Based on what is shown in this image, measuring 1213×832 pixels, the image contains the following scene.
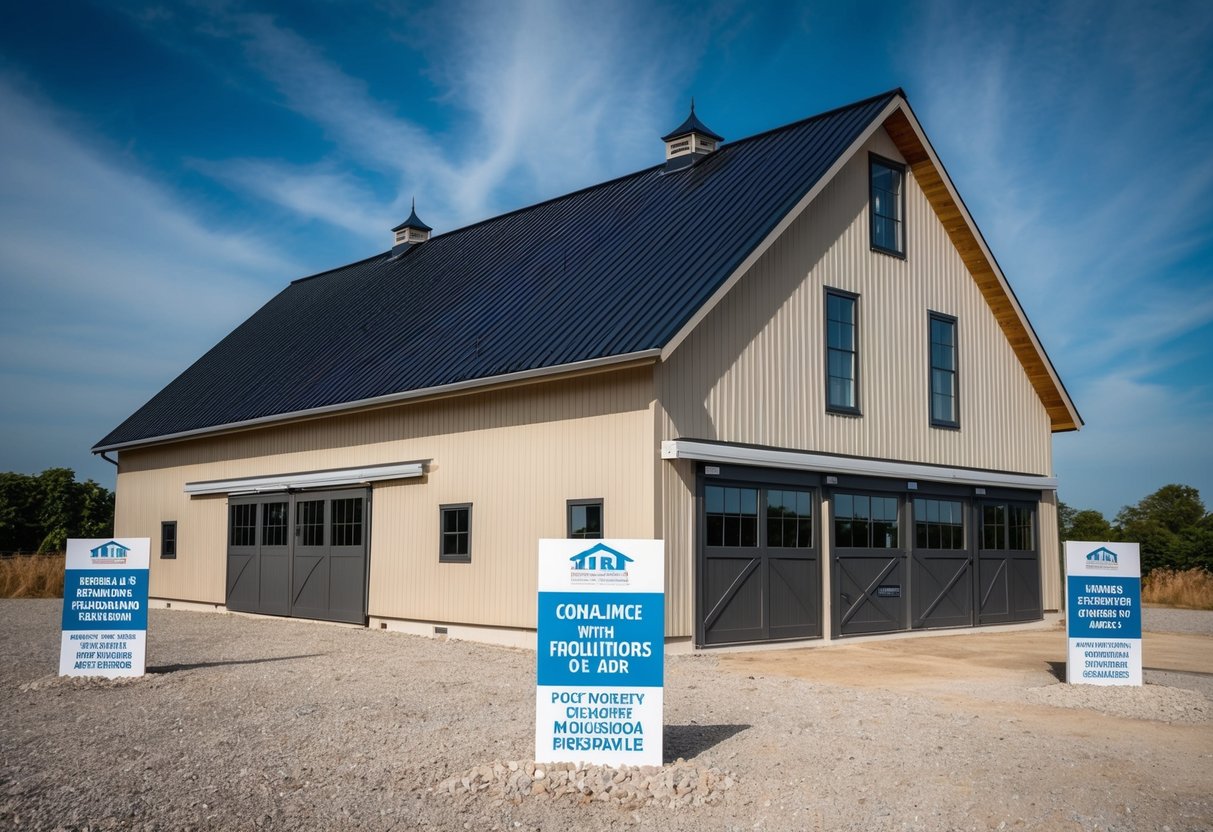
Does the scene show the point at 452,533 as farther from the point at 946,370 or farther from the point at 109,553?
the point at 946,370

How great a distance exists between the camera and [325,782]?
7895 mm

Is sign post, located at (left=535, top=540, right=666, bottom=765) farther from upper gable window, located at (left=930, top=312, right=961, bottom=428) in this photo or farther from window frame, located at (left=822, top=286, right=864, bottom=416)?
upper gable window, located at (left=930, top=312, right=961, bottom=428)

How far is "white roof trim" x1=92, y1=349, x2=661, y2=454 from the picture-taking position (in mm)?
14852

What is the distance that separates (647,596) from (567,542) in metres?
0.71

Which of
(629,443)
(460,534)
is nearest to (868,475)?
(629,443)

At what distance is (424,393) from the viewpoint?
17781mm

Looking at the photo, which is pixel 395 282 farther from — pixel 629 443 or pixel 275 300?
pixel 629 443

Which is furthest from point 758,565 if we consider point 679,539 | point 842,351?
point 842,351

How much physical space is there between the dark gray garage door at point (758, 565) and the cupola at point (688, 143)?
763 centimetres

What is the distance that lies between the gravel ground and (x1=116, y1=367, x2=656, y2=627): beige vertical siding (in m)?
2.87

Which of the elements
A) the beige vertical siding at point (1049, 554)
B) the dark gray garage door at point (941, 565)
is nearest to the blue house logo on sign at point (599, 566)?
the dark gray garage door at point (941, 565)

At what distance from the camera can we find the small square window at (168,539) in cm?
2542

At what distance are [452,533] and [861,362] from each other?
23.3 ft

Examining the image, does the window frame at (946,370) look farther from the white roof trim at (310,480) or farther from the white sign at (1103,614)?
the white roof trim at (310,480)
